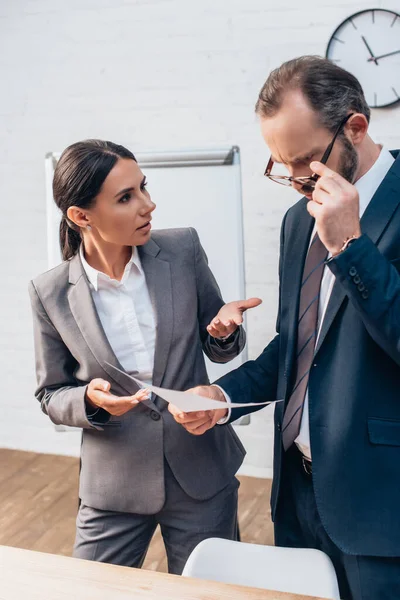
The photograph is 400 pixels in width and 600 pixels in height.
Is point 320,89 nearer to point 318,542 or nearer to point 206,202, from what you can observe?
point 318,542

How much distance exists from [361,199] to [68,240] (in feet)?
2.76

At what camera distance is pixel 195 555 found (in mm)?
1395

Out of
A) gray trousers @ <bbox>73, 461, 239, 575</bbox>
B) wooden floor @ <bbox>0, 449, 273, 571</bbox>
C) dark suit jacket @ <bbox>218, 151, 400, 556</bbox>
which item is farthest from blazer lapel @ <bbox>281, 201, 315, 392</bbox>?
wooden floor @ <bbox>0, 449, 273, 571</bbox>

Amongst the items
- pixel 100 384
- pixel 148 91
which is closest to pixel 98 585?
pixel 100 384

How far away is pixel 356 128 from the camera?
134 cm

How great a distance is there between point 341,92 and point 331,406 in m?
0.63

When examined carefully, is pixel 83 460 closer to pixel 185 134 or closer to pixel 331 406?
pixel 331 406

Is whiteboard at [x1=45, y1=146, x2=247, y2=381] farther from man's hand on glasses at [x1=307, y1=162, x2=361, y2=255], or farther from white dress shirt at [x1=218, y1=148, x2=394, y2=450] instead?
man's hand on glasses at [x1=307, y1=162, x2=361, y2=255]

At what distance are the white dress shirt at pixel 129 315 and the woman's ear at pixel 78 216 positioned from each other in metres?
0.10

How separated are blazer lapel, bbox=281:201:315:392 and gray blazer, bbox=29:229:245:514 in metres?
0.25

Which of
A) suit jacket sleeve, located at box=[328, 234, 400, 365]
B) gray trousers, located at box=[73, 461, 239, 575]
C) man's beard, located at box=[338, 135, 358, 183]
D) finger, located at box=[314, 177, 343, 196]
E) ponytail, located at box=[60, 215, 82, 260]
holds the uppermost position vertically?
man's beard, located at box=[338, 135, 358, 183]

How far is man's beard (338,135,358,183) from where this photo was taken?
1338 mm

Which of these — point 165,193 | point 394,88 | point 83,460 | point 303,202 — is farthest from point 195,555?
point 394,88

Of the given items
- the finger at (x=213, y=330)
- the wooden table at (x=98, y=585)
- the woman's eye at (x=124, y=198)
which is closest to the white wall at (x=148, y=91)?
the woman's eye at (x=124, y=198)
